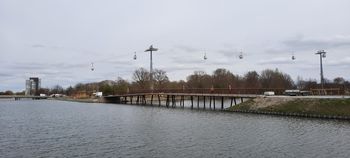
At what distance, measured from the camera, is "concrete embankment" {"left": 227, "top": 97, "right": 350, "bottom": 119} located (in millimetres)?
51781

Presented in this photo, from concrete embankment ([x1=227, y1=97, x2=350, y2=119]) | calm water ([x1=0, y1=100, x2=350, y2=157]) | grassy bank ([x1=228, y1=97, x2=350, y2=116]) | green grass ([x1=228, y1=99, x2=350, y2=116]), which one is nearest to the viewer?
calm water ([x1=0, y1=100, x2=350, y2=157])

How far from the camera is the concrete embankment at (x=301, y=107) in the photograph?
5178cm

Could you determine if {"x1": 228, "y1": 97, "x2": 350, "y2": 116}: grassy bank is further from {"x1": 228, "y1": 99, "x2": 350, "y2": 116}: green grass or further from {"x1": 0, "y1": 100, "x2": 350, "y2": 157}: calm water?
{"x1": 0, "y1": 100, "x2": 350, "y2": 157}: calm water

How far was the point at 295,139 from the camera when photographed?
1355 inches

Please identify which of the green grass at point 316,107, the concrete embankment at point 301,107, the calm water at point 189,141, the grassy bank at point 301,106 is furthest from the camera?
the grassy bank at point 301,106

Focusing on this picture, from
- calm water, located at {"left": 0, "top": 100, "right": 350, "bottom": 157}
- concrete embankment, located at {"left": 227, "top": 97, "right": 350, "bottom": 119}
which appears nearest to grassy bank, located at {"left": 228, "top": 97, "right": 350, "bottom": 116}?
concrete embankment, located at {"left": 227, "top": 97, "right": 350, "bottom": 119}

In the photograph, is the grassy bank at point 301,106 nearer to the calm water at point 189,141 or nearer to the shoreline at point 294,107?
the shoreline at point 294,107

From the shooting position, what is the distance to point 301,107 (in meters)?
57.3

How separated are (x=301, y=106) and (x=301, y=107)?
1.24ft

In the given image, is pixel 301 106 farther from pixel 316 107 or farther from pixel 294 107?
pixel 316 107

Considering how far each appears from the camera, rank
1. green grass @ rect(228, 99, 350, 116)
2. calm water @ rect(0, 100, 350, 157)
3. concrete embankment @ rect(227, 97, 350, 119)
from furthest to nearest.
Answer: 1. concrete embankment @ rect(227, 97, 350, 119)
2. green grass @ rect(228, 99, 350, 116)
3. calm water @ rect(0, 100, 350, 157)

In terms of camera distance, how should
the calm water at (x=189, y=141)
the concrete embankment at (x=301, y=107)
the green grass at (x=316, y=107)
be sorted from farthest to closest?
the concrete embankment at (x=301, y=107), the green grass at (x=316, y=107), the calm water at (x=189, y=141)

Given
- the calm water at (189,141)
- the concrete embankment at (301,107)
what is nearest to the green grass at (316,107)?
the concrete embankment at (301,107)

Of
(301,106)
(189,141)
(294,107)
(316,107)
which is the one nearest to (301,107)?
(301,106)
